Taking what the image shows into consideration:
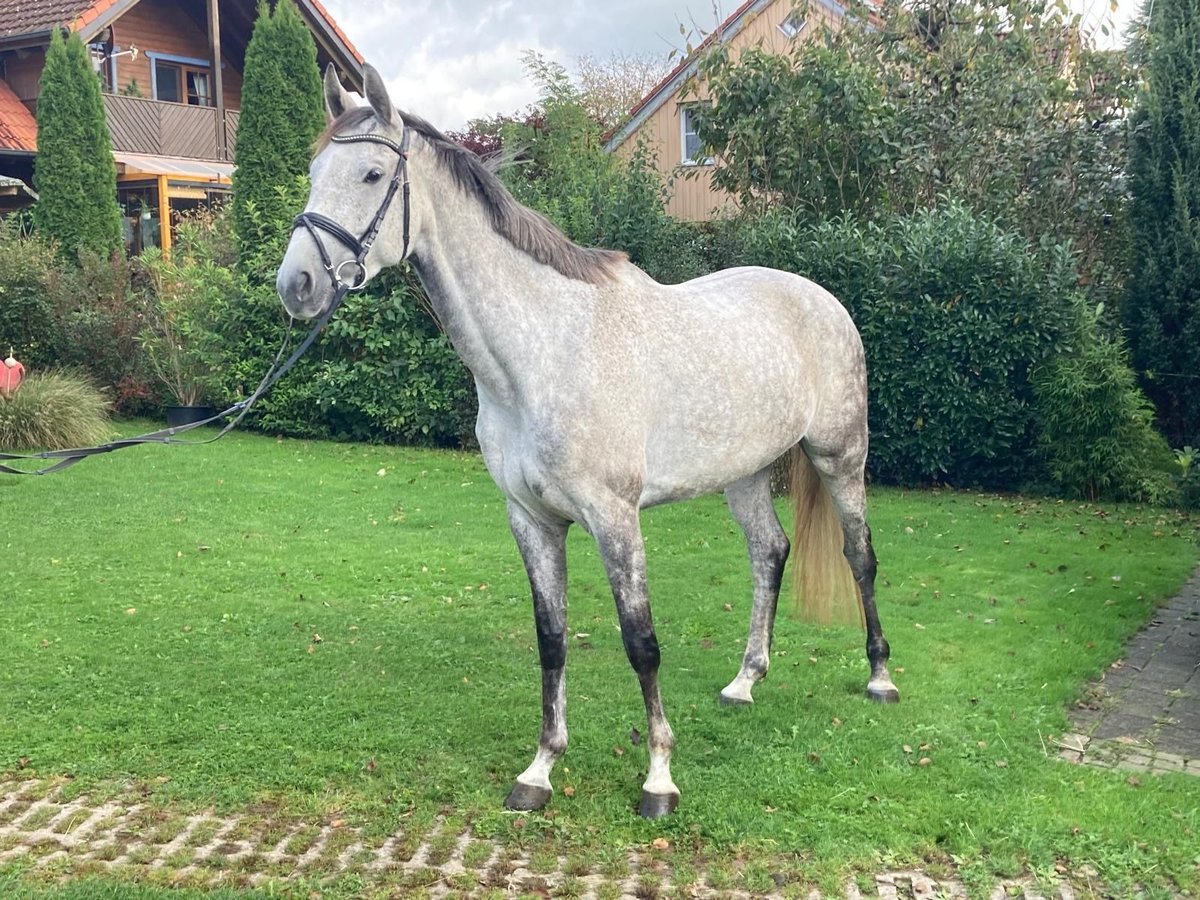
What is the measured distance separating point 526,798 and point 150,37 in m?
22.5

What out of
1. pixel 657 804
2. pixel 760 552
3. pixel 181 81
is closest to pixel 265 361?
pixel 760 552

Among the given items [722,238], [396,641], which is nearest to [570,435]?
[396,641]

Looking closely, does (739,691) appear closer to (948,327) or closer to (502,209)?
(502,209)

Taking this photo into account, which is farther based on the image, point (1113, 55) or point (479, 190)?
point (1113, 55)

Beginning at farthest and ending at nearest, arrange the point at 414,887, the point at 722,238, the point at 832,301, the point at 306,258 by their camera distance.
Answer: the point at 722,238 → the point at 832,301 → the point at 414,887 → the point at 306,258

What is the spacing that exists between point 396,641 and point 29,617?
6.95 feet

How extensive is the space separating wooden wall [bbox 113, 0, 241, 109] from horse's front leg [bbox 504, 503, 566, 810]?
20008 millimetres

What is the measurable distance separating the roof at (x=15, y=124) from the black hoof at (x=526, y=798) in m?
17.9

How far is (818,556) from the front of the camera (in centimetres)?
480

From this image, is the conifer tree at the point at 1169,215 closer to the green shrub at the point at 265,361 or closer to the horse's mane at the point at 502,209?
the horse's mane at the point at 502,209

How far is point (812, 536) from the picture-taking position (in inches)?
189

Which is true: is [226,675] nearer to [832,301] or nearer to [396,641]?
[396,641]

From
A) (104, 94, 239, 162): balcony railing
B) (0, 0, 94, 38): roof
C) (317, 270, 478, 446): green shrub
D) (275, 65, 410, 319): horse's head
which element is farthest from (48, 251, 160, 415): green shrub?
(275, 65, 410, 319): horse's head

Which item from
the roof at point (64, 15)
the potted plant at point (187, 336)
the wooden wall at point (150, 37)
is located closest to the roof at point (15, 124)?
the roof at point (64, 15)
